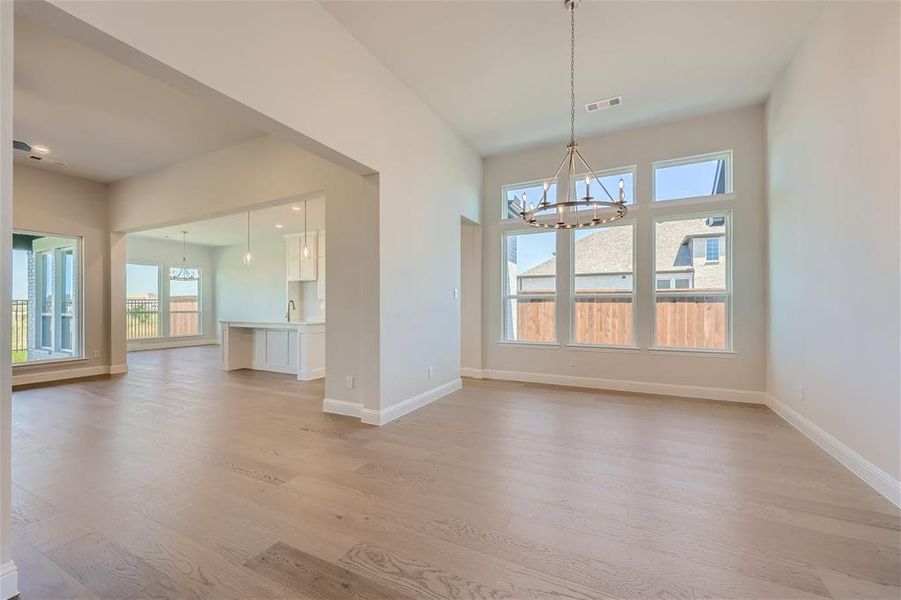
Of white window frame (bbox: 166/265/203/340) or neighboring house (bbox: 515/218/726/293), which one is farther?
white window frame (bbox: 166/265/203/340)

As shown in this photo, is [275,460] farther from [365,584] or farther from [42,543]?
[365,584]

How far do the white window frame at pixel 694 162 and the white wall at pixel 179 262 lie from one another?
37.9ft

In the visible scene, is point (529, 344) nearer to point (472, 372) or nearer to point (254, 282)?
point (472, 372)

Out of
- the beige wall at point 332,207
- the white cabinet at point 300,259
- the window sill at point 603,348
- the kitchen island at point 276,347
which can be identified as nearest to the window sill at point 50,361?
the kitchen island at point 276,347

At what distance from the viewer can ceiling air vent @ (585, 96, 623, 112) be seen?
4.19 metres

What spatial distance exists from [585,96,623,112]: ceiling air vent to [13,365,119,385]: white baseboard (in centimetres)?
834

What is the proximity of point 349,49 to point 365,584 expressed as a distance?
3.73 meters

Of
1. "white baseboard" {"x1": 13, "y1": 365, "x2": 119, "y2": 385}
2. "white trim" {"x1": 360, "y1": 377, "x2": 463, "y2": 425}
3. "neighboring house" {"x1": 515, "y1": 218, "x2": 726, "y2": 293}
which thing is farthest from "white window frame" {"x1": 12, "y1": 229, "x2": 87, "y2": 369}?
"neighboring house" {"x1": 515, "y1": 218, "x2": 726, "y2": 293}

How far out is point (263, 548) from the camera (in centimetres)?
180

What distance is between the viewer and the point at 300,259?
30.0 feet

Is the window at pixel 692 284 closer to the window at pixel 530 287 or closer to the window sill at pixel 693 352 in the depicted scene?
the window sill at pixel 693 352

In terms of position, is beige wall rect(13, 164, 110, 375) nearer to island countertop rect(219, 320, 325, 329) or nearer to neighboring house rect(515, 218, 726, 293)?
island countertop rect(219, 320, 325, 329)

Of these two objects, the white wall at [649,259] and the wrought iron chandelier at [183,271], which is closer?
the white wall at [649,259]

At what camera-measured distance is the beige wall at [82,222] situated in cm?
555
